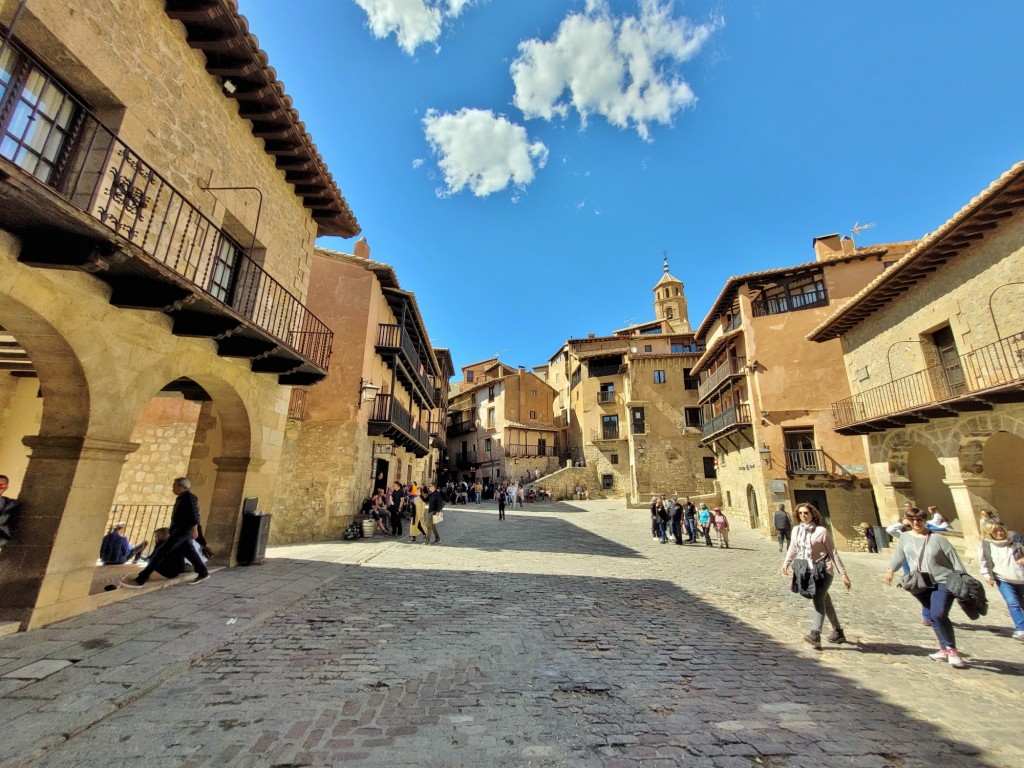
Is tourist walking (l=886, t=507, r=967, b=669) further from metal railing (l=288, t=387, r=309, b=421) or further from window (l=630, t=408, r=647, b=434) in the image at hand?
window (l=630, t=408, r=647, b=434)

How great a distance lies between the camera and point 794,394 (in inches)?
718

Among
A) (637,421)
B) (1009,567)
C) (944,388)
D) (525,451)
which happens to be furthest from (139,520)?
(525,451)

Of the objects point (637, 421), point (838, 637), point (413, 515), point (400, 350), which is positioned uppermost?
point (637, 421)

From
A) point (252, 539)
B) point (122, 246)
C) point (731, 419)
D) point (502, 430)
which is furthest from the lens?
point (502, 430)

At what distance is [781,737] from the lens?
302 cm

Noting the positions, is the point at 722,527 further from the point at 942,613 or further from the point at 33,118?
the point at 33,118

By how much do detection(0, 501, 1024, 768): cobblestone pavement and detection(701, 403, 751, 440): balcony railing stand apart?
13515mm

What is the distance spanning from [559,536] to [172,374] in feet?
41.1

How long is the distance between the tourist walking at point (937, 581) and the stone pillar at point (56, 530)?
9661 mm

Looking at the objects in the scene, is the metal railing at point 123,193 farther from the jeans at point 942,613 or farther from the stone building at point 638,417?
the stone building at point 638,417

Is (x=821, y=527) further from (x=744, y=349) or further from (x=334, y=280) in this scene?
(x=744, y=349)

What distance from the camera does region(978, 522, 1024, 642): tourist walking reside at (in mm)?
5324

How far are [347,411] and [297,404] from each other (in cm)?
155

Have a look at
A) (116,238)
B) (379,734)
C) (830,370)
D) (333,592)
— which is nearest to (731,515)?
(830,370)
